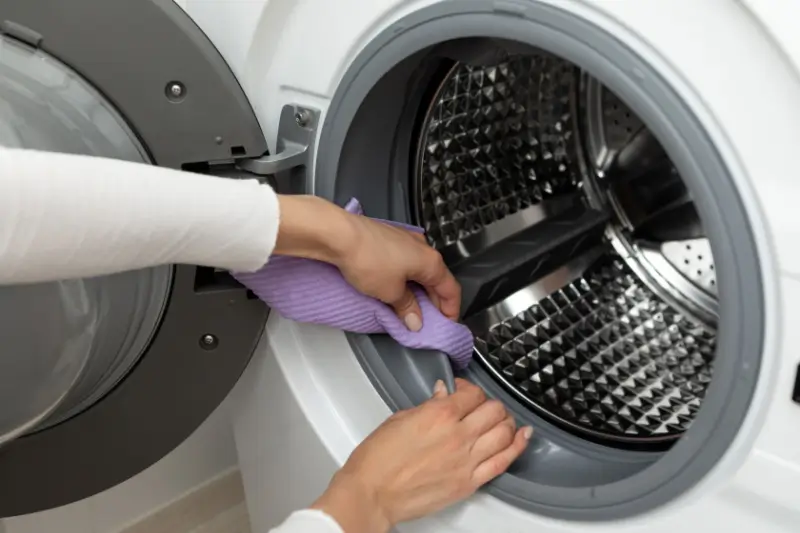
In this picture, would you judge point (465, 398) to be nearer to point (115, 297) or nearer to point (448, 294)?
point (448, 294)

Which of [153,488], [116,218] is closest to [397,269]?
[116,218]

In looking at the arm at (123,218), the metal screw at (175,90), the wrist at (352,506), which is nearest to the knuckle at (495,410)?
the wrist at (352,506)

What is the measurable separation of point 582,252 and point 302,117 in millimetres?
382

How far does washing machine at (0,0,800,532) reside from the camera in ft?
1.56

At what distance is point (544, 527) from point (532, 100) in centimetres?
45

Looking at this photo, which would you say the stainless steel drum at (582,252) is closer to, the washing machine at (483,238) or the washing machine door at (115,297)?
the washing machine at (483,238)

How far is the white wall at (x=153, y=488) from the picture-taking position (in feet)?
3.48

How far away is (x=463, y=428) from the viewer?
69cm

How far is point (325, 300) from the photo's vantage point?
682 millimetres

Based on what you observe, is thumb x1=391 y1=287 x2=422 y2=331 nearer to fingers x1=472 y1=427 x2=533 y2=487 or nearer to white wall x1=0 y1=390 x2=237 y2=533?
fingers x1=472 y1=427 x2=533 y2=487

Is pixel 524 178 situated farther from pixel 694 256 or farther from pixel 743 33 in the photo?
pixel 743 33

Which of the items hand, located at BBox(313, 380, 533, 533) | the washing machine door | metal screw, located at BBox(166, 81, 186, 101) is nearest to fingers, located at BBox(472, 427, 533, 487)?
hand, located at BBox(313, 380, 533, 533)

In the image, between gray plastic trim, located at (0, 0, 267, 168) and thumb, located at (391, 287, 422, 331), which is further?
thumb, located at (391, 287, 422, 331)

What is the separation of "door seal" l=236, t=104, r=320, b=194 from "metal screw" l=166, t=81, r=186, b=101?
71mm
